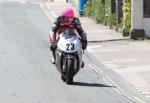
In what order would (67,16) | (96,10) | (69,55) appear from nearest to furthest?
1. (69,55)
2. (67,16)
3. (96,10)

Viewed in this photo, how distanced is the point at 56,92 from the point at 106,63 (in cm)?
585

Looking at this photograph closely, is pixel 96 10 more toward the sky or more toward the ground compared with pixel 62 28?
more toward the ground

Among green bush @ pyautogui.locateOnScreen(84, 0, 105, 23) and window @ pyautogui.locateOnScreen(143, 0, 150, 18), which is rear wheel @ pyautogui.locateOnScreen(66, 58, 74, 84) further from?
green bush @ pyautogui.locateOnScreen(84, 0, 105, 23)

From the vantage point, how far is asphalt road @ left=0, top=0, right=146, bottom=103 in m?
14.8

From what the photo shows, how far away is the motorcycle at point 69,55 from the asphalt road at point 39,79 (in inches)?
11.3

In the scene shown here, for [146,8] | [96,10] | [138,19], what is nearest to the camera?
[138,19]

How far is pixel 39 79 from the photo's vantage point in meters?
17.4

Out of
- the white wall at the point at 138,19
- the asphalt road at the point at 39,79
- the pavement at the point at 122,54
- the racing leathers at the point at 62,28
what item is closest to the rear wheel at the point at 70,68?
the asphalt road at the point at 39,79

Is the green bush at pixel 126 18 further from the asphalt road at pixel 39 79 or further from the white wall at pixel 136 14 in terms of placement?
the asphalt road at pixel 39 79

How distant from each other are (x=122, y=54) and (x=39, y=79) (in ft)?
19.5

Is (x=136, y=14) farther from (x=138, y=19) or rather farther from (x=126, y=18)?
(x=126, y=18)

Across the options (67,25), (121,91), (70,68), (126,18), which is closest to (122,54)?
(126,18)

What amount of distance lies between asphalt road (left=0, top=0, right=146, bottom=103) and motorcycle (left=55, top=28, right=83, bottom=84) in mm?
287

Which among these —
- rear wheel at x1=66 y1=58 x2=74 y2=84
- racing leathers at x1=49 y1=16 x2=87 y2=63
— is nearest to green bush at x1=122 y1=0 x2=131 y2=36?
racing leathers at x1=49 y1=16 x2=87 y2=63
